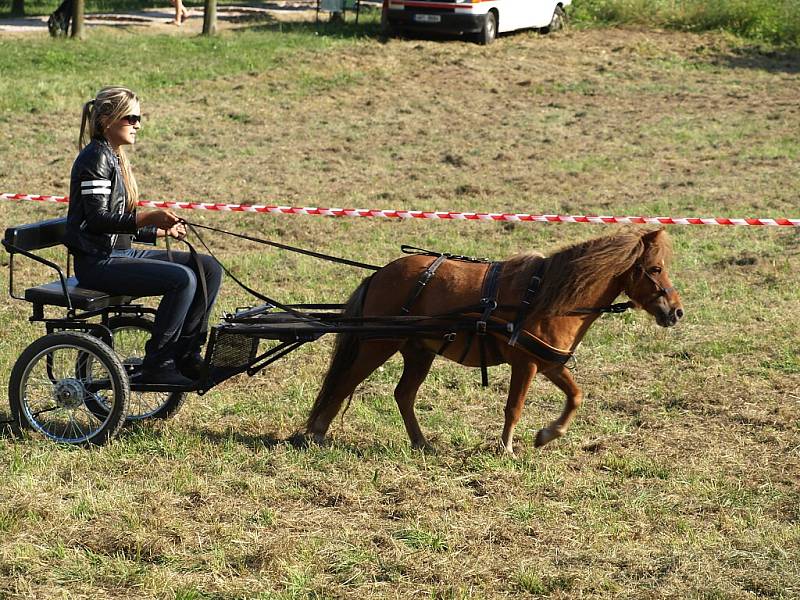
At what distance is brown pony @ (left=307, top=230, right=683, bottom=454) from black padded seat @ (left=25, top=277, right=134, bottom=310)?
1.37 meters

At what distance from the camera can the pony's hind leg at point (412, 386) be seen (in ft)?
21.2

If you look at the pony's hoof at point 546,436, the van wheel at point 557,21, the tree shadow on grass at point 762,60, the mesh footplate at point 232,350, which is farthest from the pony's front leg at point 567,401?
the van wheel at point 557,21

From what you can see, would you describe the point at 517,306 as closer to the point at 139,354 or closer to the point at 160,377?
the point at 160,377

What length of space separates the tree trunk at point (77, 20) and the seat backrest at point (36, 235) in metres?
17.1

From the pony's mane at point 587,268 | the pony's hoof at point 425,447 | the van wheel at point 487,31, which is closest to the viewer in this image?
the pony's mane at point 587,268

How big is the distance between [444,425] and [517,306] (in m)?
1.18

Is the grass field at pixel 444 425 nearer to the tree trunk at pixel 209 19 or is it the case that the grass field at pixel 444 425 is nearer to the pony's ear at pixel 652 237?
the pony's ear at pixel 652 237

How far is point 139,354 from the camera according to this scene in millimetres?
6844

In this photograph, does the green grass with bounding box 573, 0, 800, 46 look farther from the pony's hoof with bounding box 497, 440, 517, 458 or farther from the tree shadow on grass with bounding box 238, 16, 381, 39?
the pony's hoof with bounding box 497, 440, 517, 458

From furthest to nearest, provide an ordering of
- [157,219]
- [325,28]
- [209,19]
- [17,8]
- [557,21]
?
[17,8]
[557,21]
[325,28]
[209,19]
[157,219]

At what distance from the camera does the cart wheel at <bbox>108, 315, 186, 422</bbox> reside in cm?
670

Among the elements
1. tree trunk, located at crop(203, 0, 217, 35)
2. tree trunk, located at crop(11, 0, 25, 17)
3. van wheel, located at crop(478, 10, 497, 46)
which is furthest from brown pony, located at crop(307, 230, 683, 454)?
tree trunk, located at crop(11, 0, 25, 17)

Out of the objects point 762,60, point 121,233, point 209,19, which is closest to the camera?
point 121,233

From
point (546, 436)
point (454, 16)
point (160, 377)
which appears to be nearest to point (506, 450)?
point (546, 436)
